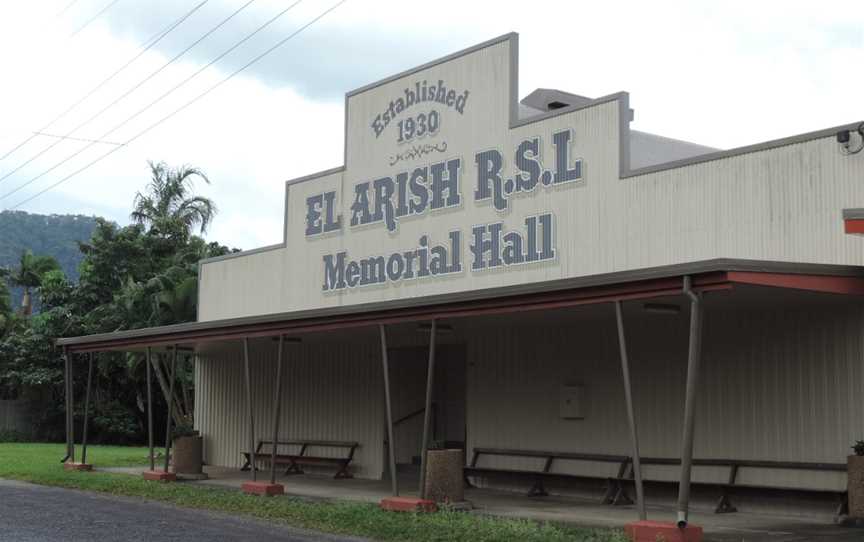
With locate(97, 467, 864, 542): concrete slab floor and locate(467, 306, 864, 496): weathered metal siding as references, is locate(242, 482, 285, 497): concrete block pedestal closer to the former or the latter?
locate(97, 467, 864, 542): concrete slab floor

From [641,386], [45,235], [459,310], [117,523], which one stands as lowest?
[117,523]

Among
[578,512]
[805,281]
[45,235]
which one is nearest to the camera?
[805,281]

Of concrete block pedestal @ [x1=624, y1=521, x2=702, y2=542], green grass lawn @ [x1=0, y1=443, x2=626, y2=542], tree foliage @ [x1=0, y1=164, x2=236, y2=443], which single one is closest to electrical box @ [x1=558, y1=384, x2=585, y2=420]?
green grass lawn @ [x1=0, y1=443, x2=626, y2=542]

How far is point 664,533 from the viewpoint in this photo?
1096 cm

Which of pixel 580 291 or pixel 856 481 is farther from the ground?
pixel 580 291

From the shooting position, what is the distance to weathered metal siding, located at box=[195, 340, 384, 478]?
829 inches

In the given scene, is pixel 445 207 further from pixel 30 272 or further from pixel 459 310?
pixel 30 272

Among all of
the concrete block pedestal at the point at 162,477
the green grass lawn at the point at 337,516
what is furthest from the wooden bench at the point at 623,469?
the concrete block pedestal at the point at 162,477

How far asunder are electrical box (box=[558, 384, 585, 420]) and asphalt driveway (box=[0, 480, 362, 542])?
17.2 feet

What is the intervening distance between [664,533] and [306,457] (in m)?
11.9

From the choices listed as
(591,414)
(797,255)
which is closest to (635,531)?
(797,255)

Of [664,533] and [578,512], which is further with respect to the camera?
[578,512]

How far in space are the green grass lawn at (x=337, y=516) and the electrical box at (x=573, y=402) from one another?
3.60 metres

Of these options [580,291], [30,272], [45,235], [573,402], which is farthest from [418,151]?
[45,235]
